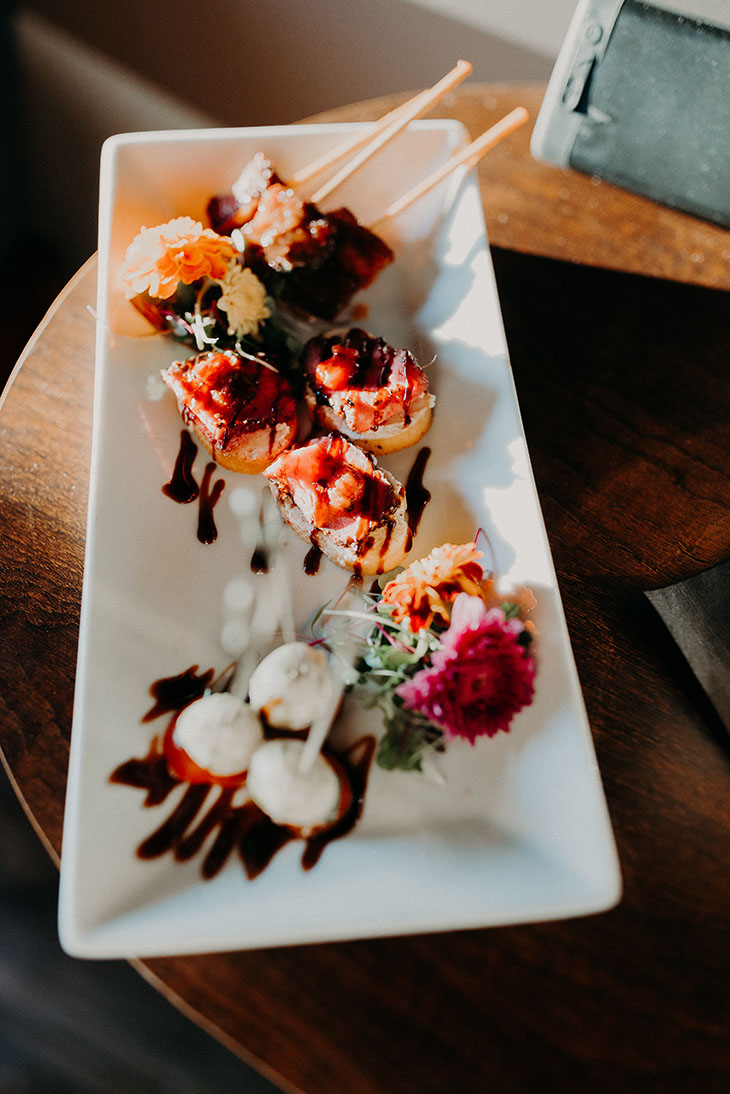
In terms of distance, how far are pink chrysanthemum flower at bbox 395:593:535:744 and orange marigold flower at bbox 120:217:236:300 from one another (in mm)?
662

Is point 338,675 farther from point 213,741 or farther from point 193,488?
point 193,488

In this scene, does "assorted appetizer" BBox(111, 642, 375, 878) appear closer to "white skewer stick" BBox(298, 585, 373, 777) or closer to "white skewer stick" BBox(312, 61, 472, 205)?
"white skewer stick" BBox(298, 585, 373, 777)

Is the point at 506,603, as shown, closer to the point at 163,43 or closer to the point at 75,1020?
the point at 75,1020

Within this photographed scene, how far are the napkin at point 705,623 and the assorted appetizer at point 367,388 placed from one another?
1.52ft

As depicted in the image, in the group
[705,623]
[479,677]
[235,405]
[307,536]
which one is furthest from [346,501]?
[705,623]

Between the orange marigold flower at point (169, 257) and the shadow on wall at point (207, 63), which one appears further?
the shadow on wall at point (207, 63)

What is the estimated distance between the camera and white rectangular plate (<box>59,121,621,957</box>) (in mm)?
901

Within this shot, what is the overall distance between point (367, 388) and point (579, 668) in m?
0.54

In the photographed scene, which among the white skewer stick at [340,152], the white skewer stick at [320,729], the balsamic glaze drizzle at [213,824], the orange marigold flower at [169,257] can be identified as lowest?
the balsamic glaze drizzle at [213,824]

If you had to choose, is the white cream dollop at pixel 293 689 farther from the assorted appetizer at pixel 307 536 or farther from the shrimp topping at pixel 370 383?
the shrimp topping at pixel 370 383

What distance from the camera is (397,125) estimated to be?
121cm

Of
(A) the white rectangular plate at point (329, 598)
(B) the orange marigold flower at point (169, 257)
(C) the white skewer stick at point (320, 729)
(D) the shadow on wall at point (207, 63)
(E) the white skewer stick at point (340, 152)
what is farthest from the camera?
(D) the shadow on wall at point (207, 63)

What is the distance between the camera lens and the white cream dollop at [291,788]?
98 cm

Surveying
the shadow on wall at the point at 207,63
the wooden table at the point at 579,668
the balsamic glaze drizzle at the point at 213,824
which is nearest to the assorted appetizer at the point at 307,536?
the balsamic glaze drizzle at the point at 213,824
